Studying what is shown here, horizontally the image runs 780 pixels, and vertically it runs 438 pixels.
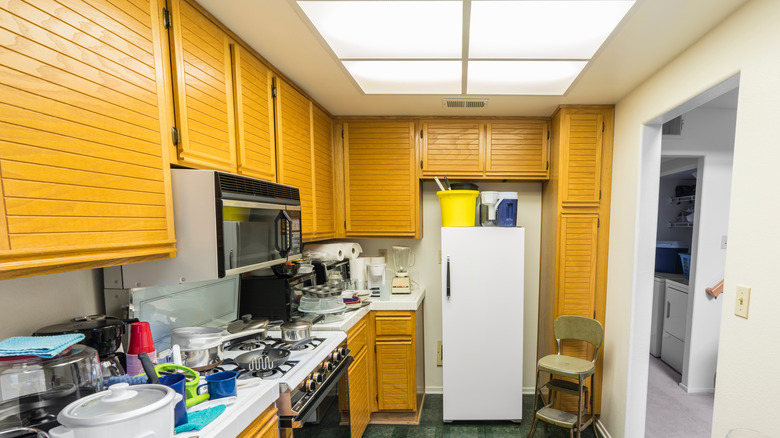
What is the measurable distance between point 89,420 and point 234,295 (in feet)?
3.95

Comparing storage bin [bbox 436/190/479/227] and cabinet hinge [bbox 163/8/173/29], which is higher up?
cabinet hinge [bbox 163/8/173/29]

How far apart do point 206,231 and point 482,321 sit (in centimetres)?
196

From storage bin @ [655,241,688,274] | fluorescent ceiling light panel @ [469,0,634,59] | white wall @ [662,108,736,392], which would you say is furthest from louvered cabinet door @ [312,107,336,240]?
storage bin @ [655,241,688,274]

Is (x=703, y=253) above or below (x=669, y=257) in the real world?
above

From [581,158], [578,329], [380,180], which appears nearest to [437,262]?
[380,180]

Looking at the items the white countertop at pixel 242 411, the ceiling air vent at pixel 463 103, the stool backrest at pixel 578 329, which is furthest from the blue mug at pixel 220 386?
the stool backrest at pixel 578 329

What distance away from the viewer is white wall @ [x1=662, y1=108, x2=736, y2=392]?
2.51 meters

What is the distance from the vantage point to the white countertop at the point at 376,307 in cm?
181

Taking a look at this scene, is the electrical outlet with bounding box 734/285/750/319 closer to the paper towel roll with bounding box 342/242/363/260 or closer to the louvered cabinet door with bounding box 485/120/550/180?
the louvered cabinet door with bounding box 485/120/550/180

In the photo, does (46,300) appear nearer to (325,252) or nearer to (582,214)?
(325,252)

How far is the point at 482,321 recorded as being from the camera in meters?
2.31

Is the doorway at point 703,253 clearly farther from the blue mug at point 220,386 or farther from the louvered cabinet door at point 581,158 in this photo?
the blue mug at point 220,386

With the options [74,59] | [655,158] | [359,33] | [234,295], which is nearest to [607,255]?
[655,158]

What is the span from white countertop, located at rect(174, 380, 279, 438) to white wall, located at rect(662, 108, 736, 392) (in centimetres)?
323
